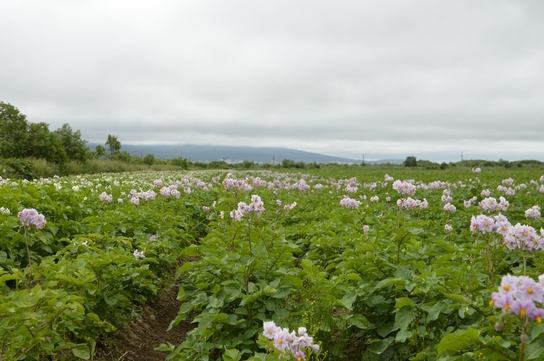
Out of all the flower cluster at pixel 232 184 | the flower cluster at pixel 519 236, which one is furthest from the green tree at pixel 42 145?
the flower cluster at pixel 519 236

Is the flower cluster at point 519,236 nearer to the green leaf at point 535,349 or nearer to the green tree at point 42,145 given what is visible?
the green leaf at point 535,349

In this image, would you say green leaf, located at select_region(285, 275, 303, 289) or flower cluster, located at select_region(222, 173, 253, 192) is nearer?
green leaf, located at select_region(285, 275, 303, 289)

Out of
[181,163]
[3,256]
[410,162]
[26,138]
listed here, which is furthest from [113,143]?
[3,256]

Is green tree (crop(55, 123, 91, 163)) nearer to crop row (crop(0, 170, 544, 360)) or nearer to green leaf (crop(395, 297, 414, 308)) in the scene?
Result: crop row (crop(0, 170, 544, 360))

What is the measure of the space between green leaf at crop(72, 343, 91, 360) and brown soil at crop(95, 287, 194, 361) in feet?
1.16

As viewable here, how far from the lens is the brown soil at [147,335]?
4664 millimetres

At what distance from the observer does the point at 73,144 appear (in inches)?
1778

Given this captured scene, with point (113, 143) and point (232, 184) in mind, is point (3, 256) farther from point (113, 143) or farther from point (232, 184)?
point (113, 143)

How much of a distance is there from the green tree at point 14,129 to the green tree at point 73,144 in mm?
8252

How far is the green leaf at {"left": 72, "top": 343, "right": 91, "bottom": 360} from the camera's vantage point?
3791 mm

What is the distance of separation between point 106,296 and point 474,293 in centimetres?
399

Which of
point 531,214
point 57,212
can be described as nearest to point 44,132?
point 57,212

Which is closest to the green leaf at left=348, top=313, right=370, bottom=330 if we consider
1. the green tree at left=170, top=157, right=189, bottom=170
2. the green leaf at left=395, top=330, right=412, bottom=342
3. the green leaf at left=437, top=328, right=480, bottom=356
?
the green leaf at left=395, top=330, right=412, bottom=342

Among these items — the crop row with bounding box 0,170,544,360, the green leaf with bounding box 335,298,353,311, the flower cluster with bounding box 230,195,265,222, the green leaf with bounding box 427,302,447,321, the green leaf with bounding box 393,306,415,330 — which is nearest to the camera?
the crop row with bounding box 0,170,544,360
